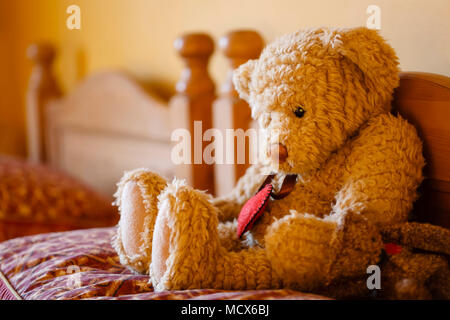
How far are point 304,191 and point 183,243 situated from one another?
229mm

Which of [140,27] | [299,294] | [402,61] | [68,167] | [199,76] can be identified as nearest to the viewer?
[299,294]

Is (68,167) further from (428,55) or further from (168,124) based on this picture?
(428,55)

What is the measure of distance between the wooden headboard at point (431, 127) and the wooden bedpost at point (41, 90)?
6.07ft

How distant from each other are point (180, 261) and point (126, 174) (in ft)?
0.73

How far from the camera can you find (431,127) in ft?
2.45

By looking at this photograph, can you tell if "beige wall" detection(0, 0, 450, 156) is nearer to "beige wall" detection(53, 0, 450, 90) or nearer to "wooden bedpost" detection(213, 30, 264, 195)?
"beige wall" detection(53, 0, 450, 90)

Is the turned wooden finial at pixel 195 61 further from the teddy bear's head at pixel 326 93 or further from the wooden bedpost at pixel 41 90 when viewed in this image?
the wooden bedpost at pixel 41 90

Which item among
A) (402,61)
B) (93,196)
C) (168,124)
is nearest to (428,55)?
(402,61)

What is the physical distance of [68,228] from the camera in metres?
1.46

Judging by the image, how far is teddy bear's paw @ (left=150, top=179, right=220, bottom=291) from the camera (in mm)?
641

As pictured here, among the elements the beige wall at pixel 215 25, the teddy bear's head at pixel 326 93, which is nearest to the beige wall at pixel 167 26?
the beige wall at pixel 215 25

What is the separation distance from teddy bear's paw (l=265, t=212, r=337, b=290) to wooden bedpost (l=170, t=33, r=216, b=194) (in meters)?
0.70

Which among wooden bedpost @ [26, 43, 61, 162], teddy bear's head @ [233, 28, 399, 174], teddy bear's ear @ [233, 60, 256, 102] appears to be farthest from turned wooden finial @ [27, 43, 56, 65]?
teddy bear's head @ [233, 28, 399, 174]

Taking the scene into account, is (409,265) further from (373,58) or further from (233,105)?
(233,105)
